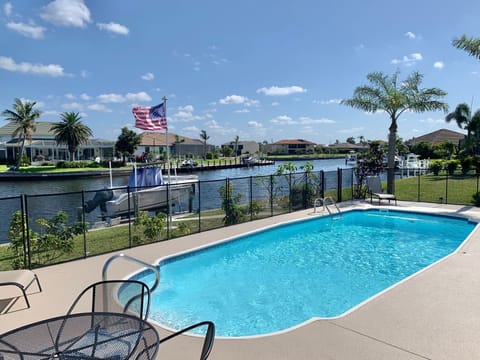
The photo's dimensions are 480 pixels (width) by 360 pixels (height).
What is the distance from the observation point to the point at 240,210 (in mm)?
11367

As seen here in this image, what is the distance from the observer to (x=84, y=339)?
266 centimetres

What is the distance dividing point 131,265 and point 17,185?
34.1m

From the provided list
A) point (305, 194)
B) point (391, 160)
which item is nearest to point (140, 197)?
point (305, 194)

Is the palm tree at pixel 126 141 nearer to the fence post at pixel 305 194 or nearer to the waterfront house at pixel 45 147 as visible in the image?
the waterfront house at pixel 45 147

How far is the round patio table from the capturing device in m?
2.39

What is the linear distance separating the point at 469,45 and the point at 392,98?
11.2 ft

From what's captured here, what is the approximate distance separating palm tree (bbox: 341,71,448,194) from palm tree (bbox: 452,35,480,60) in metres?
2.39

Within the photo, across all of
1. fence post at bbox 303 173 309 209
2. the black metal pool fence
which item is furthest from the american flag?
fence post at bbox 303 173 309 209

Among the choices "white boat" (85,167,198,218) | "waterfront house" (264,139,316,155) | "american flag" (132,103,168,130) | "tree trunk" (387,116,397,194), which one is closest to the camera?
"american flag" (132,103,168,130)

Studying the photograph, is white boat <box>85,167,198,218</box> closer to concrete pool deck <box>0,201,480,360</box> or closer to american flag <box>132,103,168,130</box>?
american flag <box>132,103,168,130</box>

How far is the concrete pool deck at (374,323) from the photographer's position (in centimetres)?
361

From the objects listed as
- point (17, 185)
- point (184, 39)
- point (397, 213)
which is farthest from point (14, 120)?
point (397, 213)

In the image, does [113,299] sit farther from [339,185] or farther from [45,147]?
[45,147]

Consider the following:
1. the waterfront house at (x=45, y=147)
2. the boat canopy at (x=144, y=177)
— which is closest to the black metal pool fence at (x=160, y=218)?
the boat canopy at (x=144, y=177)
